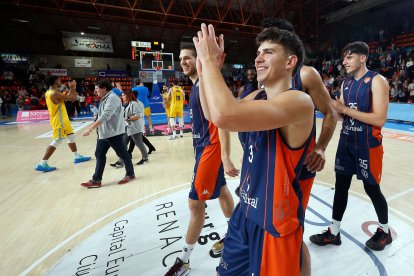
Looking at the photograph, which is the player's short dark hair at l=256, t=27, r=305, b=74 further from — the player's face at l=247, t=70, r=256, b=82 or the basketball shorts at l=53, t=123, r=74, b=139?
the basketball shorts at l=53, t=123, r=74, b=139

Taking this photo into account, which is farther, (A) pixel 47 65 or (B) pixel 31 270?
(A) pixel 47 65

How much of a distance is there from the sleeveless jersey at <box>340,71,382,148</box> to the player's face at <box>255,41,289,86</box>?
1364 mm

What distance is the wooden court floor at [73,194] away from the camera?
2580 millimetres

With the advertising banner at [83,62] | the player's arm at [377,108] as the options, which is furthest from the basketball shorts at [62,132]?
the advertising banner at [83,62]

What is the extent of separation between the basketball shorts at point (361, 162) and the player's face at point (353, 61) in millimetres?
662

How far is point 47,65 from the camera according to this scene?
2052 cm

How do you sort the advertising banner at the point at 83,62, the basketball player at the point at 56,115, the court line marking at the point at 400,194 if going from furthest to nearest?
the advertising banner at the point at 83,62 < the basketball player at the point at 56,115 < the court line marking at the point at 400,194

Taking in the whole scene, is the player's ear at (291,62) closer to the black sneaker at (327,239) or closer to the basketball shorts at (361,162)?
the basketball shorts at (361,162)

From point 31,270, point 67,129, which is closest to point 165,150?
point 67,129

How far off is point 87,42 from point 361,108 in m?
22.2

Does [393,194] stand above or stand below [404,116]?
below

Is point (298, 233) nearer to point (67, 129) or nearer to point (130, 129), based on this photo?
point (130, 129)

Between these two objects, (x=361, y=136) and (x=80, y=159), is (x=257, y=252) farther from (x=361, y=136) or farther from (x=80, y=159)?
(x=80, y=159)

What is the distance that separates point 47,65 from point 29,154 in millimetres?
17887
